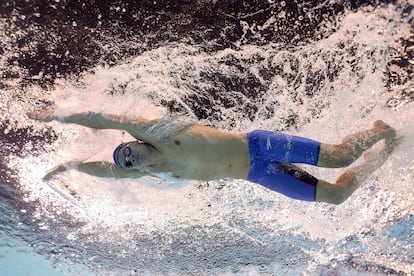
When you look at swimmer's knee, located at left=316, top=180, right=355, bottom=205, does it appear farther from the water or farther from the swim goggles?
the swim goggles

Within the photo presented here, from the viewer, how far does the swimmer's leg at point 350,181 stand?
3.04 meters

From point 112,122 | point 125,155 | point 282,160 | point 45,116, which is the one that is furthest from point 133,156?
point 282,160

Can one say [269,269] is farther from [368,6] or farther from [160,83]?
[368,6]

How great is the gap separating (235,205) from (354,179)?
8.37 ft

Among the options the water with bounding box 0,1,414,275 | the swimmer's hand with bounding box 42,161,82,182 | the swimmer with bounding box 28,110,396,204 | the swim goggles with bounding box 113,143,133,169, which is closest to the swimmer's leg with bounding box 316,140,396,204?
the swimmer with bounding box 28,110,396,204

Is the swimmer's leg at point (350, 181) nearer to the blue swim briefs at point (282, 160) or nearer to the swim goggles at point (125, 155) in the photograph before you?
the blue swim briefs at point (282, 160)

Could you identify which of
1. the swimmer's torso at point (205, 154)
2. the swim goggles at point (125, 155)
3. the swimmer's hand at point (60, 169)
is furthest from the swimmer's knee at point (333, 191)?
the swimmer's hand at point (60, 169)

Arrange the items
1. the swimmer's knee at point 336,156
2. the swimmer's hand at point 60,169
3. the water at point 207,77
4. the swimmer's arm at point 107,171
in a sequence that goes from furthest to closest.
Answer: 1. the water at point 207,77
2. the swimmer's hand at point 60,169
3. the swimmer's arm at point 107,171
4. the swimmer's knee at point 336,156

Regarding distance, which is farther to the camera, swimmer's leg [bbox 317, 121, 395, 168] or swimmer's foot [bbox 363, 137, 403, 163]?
swimmer's foot [bbox 363, 137, 403, 163]

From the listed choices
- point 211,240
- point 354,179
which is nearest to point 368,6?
point 354,179

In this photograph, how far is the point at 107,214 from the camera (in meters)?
5.61

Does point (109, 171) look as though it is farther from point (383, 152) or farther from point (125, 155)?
point (383, 152)

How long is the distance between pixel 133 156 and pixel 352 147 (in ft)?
5.20

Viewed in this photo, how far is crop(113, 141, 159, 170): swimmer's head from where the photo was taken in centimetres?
271
